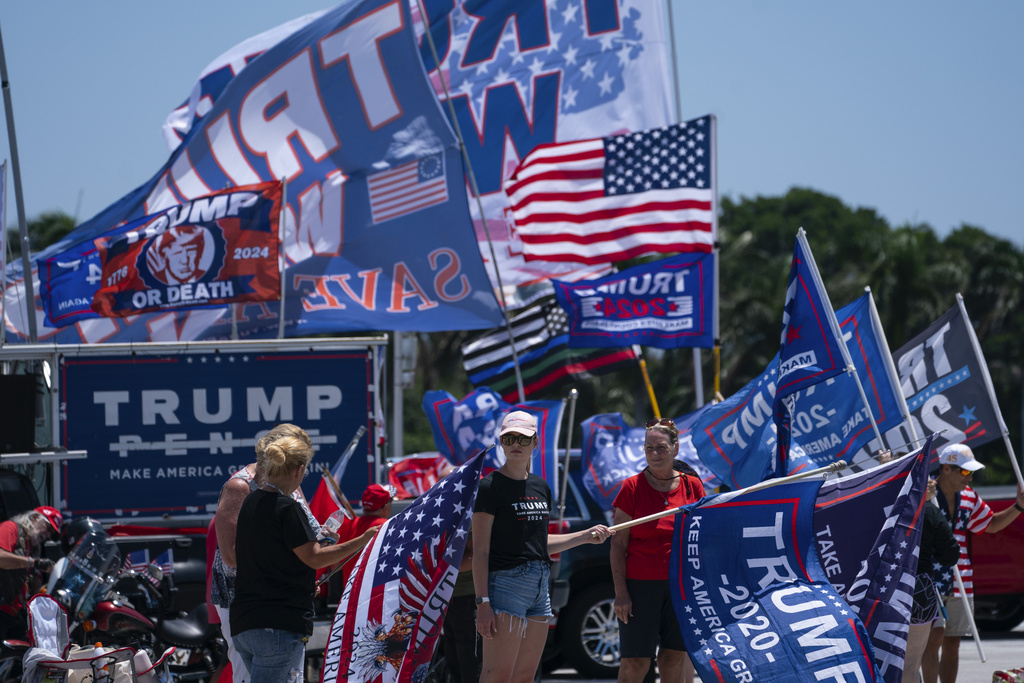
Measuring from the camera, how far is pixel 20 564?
694 cm

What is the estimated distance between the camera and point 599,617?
8.90m

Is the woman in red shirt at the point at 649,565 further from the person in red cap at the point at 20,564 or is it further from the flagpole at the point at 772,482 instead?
the person in red cap at the point at 20,564

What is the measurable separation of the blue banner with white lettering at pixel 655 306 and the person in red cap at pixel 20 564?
252 inches

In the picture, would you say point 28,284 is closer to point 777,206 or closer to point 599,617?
point 599,617

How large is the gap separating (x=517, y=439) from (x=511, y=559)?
562 millimetres

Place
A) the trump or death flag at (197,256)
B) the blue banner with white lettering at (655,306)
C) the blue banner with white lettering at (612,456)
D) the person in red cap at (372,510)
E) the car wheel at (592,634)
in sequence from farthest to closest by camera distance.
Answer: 1. the blue banner with white lettering at (655,306)
2. the trump or death flag at (197,256)
3. the blue banner with white lettering at (612,456)
4. the car wheel at (592,634)
5. the person in red cap at (372,510)

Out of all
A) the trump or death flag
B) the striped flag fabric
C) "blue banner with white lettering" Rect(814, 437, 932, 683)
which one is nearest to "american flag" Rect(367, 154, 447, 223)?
the striped flag fabric

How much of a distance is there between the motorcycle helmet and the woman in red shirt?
345 centimetres

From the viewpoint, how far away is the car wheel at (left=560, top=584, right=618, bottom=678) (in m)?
8.80

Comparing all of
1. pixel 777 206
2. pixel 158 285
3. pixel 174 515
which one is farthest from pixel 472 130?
pixel 777 206

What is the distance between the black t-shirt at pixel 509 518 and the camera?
17.7 feet

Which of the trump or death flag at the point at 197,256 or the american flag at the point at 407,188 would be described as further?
the american flag at the point at 407,188

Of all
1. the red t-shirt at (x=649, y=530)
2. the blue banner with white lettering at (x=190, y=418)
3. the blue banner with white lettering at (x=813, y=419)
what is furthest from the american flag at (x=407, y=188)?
the red t-shirt at (x=649, y=530)

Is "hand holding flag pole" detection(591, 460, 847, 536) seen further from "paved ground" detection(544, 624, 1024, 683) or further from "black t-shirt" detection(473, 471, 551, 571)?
"paved ground" detection(544, 624, 1024, 683)
